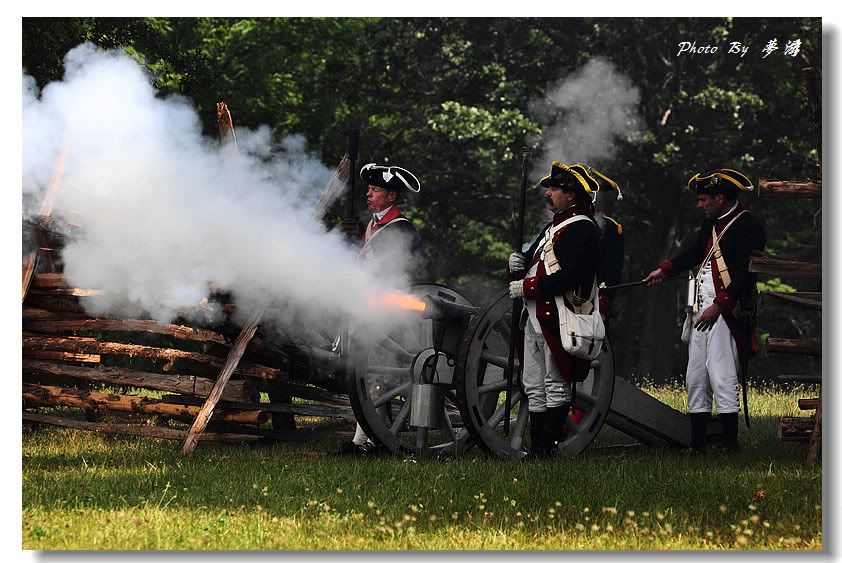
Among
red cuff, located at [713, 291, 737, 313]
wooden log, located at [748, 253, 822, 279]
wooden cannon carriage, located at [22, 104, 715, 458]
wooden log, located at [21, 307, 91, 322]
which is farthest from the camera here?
wooden log, located at [21, 307, 91, 322]

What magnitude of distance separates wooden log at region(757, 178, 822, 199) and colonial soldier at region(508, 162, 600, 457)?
1013 mm

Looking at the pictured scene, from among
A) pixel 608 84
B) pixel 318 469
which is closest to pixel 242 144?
pixel 318 469

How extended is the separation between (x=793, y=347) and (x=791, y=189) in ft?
3.29

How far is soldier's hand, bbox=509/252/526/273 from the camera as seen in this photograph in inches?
296

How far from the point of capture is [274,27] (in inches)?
535

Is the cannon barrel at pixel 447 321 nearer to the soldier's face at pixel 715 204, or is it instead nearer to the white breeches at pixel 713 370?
the white breeches at pixel 713 370

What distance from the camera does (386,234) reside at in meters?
7.93

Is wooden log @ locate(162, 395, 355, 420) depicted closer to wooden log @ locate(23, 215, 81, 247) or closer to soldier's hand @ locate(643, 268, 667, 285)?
wooden log @ locate(23, 215, 81, 247)

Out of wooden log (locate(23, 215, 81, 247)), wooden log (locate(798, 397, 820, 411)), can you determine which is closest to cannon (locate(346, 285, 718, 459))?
wooden log (locate(798, 397, 820, 411))

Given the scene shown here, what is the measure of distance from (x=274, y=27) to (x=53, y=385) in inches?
222

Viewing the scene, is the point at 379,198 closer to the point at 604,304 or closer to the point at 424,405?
the point at 424,405

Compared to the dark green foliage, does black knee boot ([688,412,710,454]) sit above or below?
below

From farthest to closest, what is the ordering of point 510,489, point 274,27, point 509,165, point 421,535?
point 509,165
point 274,27
point 510,489
point 421,535

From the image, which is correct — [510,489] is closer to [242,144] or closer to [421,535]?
[421,535]
